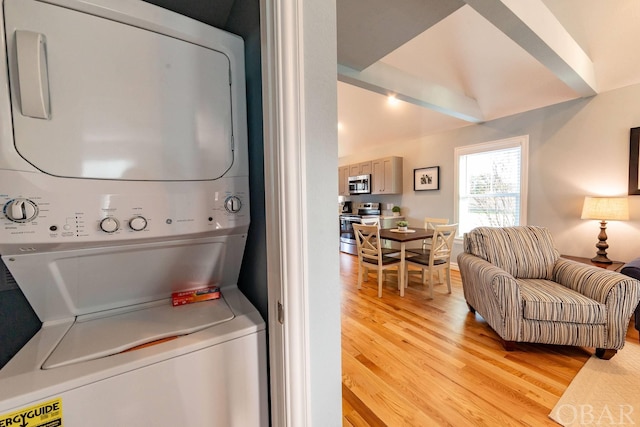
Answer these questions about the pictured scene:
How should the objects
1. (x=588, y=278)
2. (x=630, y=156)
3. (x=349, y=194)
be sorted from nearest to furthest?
(x=588, y=278) → (x=630, y=156) → (x=349, y=194)

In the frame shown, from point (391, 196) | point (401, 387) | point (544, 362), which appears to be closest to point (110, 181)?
point (401, 387)

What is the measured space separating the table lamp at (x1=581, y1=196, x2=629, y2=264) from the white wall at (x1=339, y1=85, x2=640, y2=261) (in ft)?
0.62

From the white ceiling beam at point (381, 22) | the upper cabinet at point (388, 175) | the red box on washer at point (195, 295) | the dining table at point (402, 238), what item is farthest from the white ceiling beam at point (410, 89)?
the red box on washer at point (195, 295)

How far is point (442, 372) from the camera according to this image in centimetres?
169

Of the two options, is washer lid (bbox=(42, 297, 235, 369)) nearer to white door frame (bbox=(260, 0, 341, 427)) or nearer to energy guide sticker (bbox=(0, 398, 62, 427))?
energy guide sticker (bbox=(0, 398, 62, 427))

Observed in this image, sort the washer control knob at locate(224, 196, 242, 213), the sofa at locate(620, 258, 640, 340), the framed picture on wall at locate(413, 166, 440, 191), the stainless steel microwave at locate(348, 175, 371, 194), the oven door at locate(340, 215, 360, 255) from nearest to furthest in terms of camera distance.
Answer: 1. the washer control knob at locate(224, 196, 242, 213)
2. the sofa at locate(620, 258, 640, 340)
3. the framed picture on wall at locate(413, 166, 440, 191)
4. the oven door at locate(340, 215, 360, 255)
5. the stainless steel microwave at locate(348, 175, 371, 194)

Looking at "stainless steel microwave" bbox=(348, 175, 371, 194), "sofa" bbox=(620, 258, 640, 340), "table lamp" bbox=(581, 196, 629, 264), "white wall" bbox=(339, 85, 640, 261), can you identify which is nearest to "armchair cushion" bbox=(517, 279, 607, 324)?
"sofa" bbox=(620, 258, 640, 340)

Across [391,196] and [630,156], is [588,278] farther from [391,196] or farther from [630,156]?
[391,196]

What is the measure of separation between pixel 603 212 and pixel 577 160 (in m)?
0.72

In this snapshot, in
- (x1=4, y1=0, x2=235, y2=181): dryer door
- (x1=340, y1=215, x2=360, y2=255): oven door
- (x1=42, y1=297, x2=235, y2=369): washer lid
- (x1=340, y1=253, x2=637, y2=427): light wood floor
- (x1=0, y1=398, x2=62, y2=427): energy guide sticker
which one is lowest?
(x1=340, y1=253, x2=637, y2=427): light wood floor

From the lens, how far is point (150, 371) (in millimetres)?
609

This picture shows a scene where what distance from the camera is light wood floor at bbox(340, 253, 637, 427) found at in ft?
4.53

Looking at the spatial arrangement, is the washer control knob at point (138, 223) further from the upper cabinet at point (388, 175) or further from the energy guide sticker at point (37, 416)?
the upper cabinet at point (388, 175)

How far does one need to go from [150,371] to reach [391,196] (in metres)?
5.07
